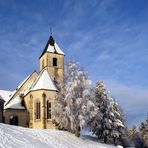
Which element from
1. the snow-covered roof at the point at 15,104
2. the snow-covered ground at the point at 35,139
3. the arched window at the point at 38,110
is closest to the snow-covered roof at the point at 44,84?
the arched window at the point at 38,110

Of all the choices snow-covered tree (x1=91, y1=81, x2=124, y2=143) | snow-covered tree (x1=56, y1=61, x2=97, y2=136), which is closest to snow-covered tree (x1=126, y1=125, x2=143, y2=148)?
snow-covered tree (x1=91, y1=81, x2=124, y2=143)

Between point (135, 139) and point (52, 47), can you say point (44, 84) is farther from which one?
point (135, 139)

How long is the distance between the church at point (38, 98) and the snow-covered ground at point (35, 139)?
29.5 ft

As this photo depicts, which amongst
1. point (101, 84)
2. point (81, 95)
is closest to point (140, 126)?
point (101, 84)

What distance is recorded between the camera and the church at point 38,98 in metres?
55.3

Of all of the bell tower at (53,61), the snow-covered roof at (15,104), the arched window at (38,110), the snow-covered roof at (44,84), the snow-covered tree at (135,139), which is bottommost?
the snow-covered tree at (135,139)

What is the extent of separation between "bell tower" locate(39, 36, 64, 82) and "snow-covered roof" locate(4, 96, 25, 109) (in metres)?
7.47

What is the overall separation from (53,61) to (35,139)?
33.5m

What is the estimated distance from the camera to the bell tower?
215 ft

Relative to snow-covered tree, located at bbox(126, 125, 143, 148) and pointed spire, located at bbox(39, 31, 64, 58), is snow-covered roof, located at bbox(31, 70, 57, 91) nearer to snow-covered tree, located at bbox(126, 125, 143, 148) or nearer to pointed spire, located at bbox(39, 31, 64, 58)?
pointed spire, located at bbox(39, 31, 64, 58)

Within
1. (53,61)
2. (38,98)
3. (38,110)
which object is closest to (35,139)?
(38,110)

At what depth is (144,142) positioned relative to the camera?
7175 cm

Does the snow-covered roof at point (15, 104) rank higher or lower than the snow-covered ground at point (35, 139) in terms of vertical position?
higher

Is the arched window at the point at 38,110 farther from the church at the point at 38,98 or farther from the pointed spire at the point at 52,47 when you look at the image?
the pointed spire at the point at 52,47
